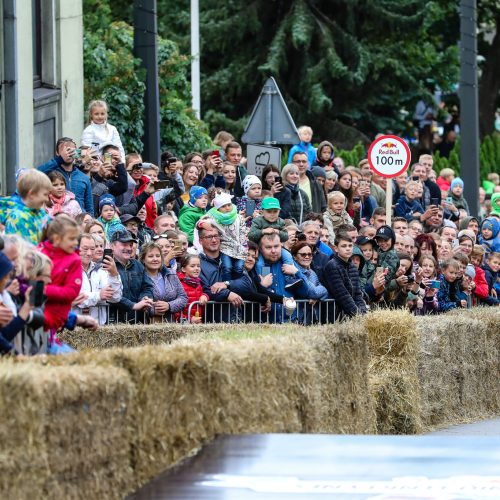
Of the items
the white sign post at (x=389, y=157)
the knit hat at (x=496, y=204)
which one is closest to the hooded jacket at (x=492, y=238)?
the white sign post at (x=389, y=157)

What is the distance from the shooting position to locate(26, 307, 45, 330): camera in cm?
1030

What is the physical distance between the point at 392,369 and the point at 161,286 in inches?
87.5

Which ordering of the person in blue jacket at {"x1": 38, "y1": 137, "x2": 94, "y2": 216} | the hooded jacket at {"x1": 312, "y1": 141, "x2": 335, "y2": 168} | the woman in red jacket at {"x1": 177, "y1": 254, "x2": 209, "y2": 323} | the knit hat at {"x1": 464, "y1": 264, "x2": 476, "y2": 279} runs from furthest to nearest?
the hooded jacket at {"x1": 312, "y1": 141, "x2": 335, "y2": 168} < the knit hat at {"x1": 464, "y1": 264, "x2": 476, "y2": 279} < the person in blue jacket at {"x1": 38, "y1": 137, "x2": 94, "y2": 216} < the woman in red jacket at {"x1": 177, "y1": 254, "x2": 209, "y2": 323}

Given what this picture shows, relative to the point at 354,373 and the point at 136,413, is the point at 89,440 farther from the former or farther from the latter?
the point at 354,373

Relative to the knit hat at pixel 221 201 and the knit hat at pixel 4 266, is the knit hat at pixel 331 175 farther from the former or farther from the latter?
the knit hat at pixel 4 266

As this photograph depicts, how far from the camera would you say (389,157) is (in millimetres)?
23172

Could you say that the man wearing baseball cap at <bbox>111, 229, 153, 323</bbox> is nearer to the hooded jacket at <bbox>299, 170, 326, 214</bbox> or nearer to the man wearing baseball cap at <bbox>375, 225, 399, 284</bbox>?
the man wearing baseball cap at <bbox>375, 225, 399, 284</bbox>

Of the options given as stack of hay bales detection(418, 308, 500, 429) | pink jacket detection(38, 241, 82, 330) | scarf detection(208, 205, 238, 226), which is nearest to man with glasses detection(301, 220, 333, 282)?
scarf detection(208, 205, 238, 226)

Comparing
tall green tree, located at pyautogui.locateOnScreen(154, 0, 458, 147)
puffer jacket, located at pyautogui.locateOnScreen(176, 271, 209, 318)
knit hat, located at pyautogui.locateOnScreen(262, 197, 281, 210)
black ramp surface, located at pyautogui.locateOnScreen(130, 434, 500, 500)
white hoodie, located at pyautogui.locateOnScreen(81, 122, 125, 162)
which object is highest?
tall green tree, located at pyautogui.locateOnScreen(154, 0, 458, 147)

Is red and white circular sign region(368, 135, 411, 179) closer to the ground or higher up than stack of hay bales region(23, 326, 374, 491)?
higher up

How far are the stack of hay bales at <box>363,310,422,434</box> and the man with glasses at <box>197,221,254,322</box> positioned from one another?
1.30 metres

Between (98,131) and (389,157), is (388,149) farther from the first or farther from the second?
(98,131)

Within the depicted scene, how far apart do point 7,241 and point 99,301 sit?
4.80m

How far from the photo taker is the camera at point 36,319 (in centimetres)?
1030
